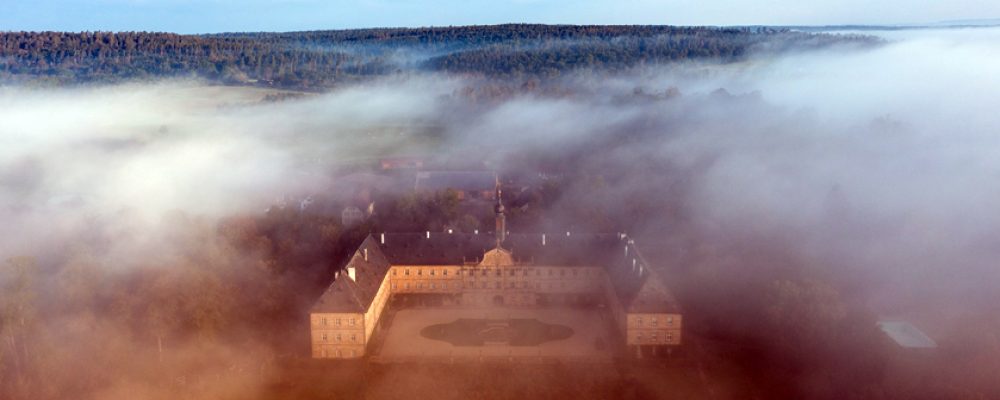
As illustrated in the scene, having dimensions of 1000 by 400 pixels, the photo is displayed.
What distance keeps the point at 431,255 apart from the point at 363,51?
7607 cm

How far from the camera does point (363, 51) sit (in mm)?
122188

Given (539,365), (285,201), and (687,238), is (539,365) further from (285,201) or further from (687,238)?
(285,201)

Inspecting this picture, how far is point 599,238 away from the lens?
54.2 m

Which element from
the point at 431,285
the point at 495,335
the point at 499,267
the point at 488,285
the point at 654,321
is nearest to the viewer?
the point at 654,321

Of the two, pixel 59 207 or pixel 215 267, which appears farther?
pixel 59 207

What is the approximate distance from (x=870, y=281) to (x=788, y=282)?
887cm

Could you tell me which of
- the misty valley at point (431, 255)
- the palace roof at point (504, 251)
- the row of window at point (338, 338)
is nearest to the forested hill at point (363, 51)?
the misty valley at point (431, 255)

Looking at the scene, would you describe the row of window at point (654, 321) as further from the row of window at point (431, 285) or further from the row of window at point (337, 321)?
the row of window at point (337, 321)

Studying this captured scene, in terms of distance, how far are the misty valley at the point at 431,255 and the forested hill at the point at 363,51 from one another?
0.68 meters

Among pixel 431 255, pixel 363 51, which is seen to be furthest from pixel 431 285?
pixel 363 51

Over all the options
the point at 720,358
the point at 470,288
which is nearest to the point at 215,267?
the point at 470,288

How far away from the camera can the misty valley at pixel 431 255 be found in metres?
40.3

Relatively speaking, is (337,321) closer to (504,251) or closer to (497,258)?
(497,258)

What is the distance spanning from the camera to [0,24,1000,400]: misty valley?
40.3 metres
